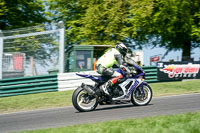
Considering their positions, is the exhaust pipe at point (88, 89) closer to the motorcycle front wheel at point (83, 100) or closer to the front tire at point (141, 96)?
the motorcycle front wheel at point (83, 100)

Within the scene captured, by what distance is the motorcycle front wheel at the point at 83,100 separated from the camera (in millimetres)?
7768

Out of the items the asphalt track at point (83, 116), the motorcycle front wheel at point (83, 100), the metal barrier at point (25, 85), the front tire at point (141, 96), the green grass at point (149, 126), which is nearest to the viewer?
the green grass at point (149, 126)

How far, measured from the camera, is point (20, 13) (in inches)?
896

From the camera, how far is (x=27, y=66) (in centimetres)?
1361

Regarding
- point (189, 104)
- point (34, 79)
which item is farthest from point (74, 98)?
point (34, 79)

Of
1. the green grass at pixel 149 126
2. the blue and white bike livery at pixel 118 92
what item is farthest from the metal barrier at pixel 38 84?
the green grass at pixel 149 126

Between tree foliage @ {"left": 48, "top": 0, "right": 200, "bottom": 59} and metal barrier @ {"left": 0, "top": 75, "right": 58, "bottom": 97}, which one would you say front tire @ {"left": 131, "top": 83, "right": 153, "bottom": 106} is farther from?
tree foliage @ {"left": 48, "top": 0, "right": 200, "bottom": 59}

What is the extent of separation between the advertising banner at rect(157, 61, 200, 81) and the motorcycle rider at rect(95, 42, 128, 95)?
829 centimetres

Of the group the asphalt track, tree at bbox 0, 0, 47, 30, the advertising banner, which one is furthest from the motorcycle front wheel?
tree at bbox 0, 0, 47, 30

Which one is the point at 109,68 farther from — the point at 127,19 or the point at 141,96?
the point at 127,19

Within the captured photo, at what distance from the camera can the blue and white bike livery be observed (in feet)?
25.8

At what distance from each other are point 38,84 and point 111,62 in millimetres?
6516

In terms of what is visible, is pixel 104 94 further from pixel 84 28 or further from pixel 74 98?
pixel 84 28

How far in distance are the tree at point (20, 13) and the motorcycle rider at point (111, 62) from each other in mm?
14977
